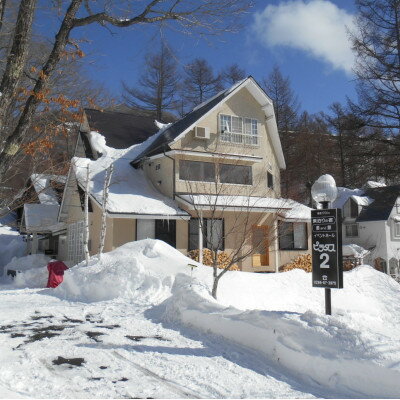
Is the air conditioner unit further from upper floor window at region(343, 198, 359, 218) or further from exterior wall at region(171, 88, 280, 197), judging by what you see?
upper floor window at region(343, 198, 359, 218)

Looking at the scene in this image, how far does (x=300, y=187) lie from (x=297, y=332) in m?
30.1

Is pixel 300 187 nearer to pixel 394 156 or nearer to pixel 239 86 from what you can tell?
pixel 239 86

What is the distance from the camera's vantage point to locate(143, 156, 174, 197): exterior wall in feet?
62.4

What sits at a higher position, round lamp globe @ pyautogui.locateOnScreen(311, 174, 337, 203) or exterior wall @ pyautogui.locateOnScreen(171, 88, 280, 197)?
exterior wall @ pyautogui.locateOnScreen(171, 88, 280, 197)

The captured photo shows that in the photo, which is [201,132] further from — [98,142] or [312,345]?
[312,345]

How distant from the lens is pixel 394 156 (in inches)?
613

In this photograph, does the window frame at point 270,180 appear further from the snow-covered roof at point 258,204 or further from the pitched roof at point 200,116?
the pitched roof at point 200,116

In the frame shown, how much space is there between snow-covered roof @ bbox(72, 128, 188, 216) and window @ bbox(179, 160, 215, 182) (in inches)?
55.8

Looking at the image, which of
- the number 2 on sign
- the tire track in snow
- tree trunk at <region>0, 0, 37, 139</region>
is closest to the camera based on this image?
the tire track in snow

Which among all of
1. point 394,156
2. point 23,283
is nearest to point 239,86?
point 394,156

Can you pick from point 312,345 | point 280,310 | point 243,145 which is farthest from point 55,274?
point 312,345

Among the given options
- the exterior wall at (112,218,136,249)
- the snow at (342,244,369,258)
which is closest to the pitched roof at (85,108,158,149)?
the exterior wall at (112,218,136,249)

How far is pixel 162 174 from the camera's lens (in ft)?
64.5

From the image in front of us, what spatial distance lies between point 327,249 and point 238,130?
1513 centimetres
